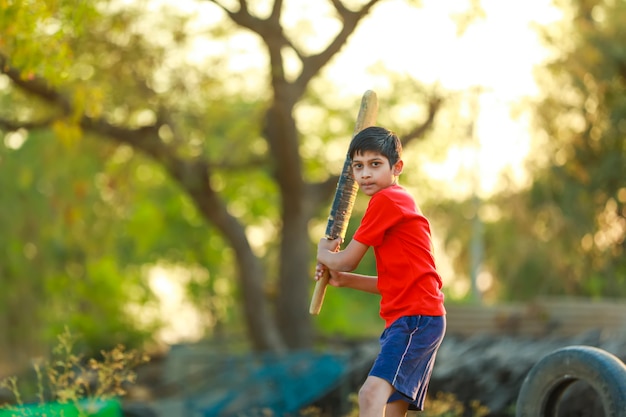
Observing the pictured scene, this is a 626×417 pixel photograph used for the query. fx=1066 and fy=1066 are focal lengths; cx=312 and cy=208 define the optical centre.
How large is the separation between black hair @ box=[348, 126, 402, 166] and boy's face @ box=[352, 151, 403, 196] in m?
0.02

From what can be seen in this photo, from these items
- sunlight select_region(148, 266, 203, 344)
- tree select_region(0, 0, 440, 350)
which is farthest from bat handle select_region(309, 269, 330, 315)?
sunlight select_region(148, 266, 203, 344)

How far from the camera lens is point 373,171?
4766 millimetres

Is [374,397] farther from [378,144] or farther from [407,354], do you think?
[378,144]

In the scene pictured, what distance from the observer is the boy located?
4621 mm

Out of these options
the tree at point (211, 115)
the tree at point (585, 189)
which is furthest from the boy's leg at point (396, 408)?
the tree at point (585, 189)

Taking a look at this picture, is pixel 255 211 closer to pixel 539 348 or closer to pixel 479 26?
pixel 479 26

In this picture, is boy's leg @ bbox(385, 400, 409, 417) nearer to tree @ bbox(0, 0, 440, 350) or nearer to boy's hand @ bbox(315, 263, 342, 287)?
boy's hand @ bbox(315, 263, 342, 287)

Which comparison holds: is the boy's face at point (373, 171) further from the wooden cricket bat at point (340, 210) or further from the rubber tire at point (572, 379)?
the rubber tire at point (572, 379)

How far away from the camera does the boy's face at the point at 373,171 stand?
476 cm

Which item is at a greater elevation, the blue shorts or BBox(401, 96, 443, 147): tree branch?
BBox(401, 96, 443, 147): tree branch

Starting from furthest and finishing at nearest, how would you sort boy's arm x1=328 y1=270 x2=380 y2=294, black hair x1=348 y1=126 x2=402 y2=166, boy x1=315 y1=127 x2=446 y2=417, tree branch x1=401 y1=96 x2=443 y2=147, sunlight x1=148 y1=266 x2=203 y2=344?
sunlight x1=148 y1=266 x2=203 y2=344 < tree branch x1=401 y1=96 x2=443 y2=147 < boy's arm x1=328 y1=270 x2=380 y2=294 < black hair x1=348 y1=126 x2=402 y2=166 < boy x1=315 y1=127 x2=446 y2=417

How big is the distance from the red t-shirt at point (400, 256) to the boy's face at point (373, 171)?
1.9 inches

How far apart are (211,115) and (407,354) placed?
37.9ft

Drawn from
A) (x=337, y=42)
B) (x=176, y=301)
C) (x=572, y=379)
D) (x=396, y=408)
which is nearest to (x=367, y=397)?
(x=396, y=408)
